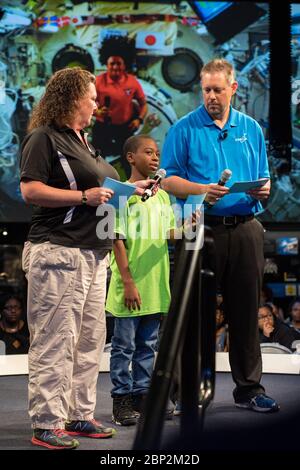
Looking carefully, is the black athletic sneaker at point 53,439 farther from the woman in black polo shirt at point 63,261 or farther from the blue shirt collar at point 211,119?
the blue shirt collar at point 211,119

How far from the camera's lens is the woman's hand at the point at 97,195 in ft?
9.30

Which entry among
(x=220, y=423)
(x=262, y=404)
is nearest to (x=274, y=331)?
(x=262, y=404)

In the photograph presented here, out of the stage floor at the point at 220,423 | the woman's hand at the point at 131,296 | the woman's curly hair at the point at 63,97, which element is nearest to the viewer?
the stage floor at the point at 220,423

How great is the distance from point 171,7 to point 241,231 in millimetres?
6122

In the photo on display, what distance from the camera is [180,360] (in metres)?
2.15

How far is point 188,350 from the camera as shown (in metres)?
2.14

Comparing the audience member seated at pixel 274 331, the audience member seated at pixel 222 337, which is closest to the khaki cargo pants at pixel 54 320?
the audience member seated at pixel 274 331

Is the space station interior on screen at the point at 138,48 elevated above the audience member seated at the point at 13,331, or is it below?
above

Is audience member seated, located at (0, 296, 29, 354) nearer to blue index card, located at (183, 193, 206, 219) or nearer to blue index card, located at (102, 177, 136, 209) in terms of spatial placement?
blue index card, located at (183, 193, 206, 219)

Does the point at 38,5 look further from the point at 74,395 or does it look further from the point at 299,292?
the point at 74,395

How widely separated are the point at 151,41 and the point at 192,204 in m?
5.96

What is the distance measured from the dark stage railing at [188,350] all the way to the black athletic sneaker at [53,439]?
67 cm

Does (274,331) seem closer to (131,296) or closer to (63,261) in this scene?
(131,296)

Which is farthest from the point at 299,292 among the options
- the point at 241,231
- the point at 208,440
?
the point at 208,440
